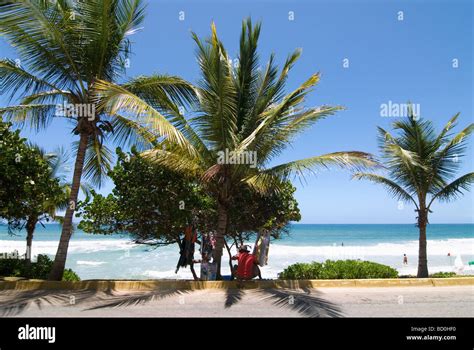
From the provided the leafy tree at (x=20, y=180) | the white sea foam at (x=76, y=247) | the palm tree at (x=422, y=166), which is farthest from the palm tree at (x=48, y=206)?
the white sea foam at (x=76, y=247)

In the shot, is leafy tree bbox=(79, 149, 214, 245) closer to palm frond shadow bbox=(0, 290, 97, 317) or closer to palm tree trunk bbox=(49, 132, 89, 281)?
palm tree trunk bbox=(49, 132, 89, 281)

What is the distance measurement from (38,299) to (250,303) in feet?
16.0

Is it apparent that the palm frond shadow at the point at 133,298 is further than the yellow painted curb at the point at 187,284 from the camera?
No

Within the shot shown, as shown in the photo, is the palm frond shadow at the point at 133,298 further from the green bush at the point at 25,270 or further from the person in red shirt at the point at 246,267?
the green bush at the point at 25,270

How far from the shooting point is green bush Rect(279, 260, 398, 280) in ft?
37.3

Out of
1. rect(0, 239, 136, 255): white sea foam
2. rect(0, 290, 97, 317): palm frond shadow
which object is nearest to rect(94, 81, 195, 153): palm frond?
rect(0, 290, 97, 317): palm frond shadow

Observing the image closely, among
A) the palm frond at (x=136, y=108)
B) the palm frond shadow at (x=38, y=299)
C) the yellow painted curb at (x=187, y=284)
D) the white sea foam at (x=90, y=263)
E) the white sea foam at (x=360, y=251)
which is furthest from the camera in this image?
the white sea foam at (x=360, y=251)

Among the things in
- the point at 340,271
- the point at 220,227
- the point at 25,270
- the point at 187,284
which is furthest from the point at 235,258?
the point at 25,270

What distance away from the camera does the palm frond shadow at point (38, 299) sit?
7.84 metres

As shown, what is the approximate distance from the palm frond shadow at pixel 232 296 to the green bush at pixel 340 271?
2.70 m

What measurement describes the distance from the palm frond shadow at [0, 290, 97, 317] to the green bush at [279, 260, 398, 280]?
19.6 ft

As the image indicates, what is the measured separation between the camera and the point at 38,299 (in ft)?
28.5
